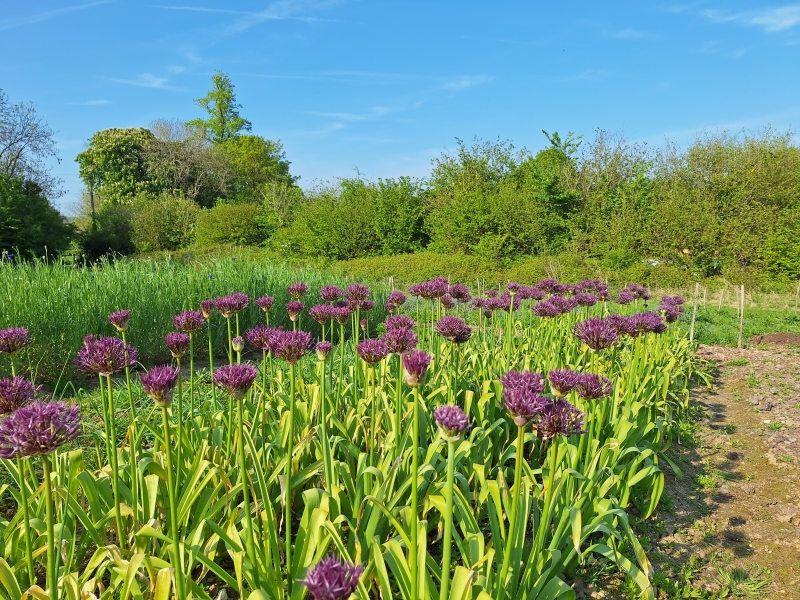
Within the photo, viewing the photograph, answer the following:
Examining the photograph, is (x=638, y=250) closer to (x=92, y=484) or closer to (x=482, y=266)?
(x=482, y=266)

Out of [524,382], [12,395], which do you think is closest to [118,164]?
[12,395]

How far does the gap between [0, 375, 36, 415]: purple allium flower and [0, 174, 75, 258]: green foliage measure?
1602 centimetres

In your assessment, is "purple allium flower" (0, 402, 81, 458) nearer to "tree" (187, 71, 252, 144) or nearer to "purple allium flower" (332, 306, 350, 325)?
"purple allium flower" (332, 306, 350, 325)

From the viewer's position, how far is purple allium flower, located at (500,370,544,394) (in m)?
1.54

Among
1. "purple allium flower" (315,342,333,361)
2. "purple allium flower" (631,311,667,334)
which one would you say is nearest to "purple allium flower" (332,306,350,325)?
"purple allium flower" (315,342,333,361)

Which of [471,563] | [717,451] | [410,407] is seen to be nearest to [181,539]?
[471,563]

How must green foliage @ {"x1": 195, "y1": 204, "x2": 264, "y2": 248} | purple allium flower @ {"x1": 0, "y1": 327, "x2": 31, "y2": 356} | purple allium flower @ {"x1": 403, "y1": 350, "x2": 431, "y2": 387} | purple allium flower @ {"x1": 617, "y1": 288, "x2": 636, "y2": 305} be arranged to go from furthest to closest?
green foliage @ {"x1": 195, "y1": 204, "x2": 264, "y2": 248}, purple allium flower @ {"x1": 617, "y1": 288, "x2": 636, "y2": 305}, purple allium flower @ {"x1": 0, "y1": 327, "x2": 31, "y2": 356}, purple allium flower @ {"x1": 403, "y1": 350, "x2": 431, "y2": 387}

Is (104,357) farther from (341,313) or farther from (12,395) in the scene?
(341,313)

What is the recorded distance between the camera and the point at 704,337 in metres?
8.03

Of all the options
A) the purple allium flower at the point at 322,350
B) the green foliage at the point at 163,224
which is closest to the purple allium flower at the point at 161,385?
the purple allium flower at the point at 322,350

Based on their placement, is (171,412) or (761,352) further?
(761,352)

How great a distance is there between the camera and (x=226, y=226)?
2620 centimetres

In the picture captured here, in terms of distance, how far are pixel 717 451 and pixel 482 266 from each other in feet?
43.4

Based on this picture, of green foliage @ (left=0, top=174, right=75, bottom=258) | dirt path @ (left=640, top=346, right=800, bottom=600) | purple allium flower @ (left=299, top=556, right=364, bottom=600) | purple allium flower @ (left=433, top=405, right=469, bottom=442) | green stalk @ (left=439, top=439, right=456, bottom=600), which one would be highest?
green foliage @ (left=0, top=174, right=75, bottom=258)
